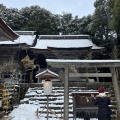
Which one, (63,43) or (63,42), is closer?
(63,43)

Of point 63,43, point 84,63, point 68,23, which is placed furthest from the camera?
point 68,23

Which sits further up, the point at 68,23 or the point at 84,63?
the point at 68,23

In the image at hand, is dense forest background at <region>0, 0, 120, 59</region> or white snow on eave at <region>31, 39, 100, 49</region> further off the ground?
dense forest background at <region>0, 0, 120, 59</region>

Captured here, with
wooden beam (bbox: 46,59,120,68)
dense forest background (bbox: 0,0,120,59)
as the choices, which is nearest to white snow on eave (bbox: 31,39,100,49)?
dense forest background (bbox: 0,0,120,59)

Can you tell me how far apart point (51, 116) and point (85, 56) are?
1360cm

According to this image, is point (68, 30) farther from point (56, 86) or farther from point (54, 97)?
point (54, 97)

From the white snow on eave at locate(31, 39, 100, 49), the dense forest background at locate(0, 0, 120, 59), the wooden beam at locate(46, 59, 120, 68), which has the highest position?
the dense forest background at locate(0, 0, 120, 59)

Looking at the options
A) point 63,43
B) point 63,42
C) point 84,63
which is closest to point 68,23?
point 63,42

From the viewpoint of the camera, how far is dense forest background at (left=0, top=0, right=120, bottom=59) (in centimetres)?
2878

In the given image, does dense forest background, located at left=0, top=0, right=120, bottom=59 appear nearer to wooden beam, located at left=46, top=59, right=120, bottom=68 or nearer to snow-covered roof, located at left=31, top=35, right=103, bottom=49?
snow-covered roof, located at left=31, top=35, right=103, bottom=49

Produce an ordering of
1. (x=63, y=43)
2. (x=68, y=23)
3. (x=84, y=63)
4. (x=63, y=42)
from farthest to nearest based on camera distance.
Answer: (x=68, y=23), (x=63, y=42), (x=63, y=43), (x=84, y=63)

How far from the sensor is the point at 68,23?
40.6 metres

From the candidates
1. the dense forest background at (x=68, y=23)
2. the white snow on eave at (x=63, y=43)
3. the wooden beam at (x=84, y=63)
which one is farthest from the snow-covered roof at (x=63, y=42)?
the wooden beam at (x=84, y=63)

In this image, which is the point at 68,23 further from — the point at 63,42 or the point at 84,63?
the point at 84,63
